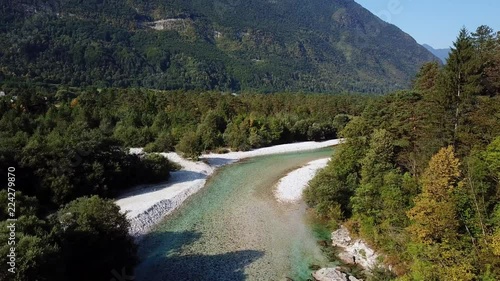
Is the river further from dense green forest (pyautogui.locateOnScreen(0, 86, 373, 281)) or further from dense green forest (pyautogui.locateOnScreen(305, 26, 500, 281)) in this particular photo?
dense green forest (pyautogui.locateOnScreen(305, 26, 500, 281))

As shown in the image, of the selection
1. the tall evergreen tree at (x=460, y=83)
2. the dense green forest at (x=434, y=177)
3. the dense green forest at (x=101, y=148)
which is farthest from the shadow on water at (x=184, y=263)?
the tall evergreen tree at (x=460, y=83)

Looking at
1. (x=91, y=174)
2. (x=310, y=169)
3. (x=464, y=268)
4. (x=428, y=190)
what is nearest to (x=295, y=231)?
(x=428, y=190)

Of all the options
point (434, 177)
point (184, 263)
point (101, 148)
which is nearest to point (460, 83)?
point (434, 177)

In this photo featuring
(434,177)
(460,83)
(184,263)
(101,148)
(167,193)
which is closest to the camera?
(434,177)

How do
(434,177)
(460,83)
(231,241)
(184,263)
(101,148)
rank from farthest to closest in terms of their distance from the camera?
(101,148) < (460,83) < (231,241) < (184,263) < (434,177)

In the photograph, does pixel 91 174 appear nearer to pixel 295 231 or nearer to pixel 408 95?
pixel 295 231

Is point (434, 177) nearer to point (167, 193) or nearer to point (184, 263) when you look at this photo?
point (184, 263)

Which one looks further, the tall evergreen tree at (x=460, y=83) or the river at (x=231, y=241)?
the tall evergreen tree at (x=460, y=83)

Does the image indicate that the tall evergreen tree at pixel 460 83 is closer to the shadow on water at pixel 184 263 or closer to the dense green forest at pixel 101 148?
the shadow on water at pixel 184 263
